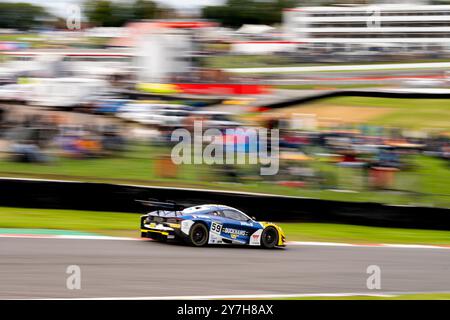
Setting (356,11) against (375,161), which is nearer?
(375,161)

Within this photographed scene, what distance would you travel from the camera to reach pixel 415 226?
476 inches

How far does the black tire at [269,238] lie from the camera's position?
9.65 metres

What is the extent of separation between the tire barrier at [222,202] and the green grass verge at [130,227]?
0.14 metres

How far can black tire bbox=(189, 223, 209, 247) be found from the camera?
8.91m

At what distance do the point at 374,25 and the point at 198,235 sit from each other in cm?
4038

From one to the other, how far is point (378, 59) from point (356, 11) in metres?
11.4

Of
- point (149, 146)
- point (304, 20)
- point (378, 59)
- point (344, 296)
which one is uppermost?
point (304, 20)

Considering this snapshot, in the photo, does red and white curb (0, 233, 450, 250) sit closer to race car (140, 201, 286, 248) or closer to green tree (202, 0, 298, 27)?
race car (140, 201, 286, 248)

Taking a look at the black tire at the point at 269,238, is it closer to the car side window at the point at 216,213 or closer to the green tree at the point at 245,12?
the car side window at the point at 216,213

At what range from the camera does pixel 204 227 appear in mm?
8977

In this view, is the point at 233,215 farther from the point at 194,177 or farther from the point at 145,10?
the point at 145,10

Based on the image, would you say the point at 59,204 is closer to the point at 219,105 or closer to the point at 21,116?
the point at 21,116

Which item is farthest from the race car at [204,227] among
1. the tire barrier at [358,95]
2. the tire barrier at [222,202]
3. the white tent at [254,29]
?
the white tent at [254,29]

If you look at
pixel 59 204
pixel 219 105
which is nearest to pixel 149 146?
pixel 59 204
